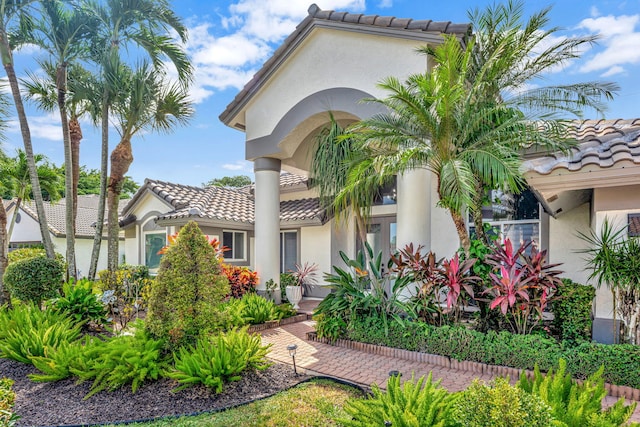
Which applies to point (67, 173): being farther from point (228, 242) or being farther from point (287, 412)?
point (287, 412)

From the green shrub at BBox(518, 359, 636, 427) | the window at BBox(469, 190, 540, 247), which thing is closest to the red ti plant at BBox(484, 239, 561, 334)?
the green shrub at BBox(518, 359, 636, 427)

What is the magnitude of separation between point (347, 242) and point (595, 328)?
359 inches

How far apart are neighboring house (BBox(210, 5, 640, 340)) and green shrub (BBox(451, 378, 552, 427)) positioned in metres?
4.75

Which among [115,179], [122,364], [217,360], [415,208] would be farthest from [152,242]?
[217,360]

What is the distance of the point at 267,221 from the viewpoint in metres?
12.6

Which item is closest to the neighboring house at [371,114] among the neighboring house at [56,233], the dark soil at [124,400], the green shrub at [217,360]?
the green shrub at [217,360]

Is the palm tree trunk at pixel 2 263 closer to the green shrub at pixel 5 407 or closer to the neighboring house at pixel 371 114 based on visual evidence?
the neighboring house at pixel 371 114

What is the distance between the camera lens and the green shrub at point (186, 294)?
6391mm

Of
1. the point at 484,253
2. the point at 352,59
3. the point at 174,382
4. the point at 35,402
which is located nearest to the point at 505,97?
the point at 484,253

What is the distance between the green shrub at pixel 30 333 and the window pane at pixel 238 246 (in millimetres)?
8689

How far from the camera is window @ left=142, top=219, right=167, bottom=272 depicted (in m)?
18.0

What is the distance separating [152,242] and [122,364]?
13567 mm

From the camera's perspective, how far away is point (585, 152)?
6.61 m

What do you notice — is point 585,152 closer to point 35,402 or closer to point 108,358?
point 108,358
